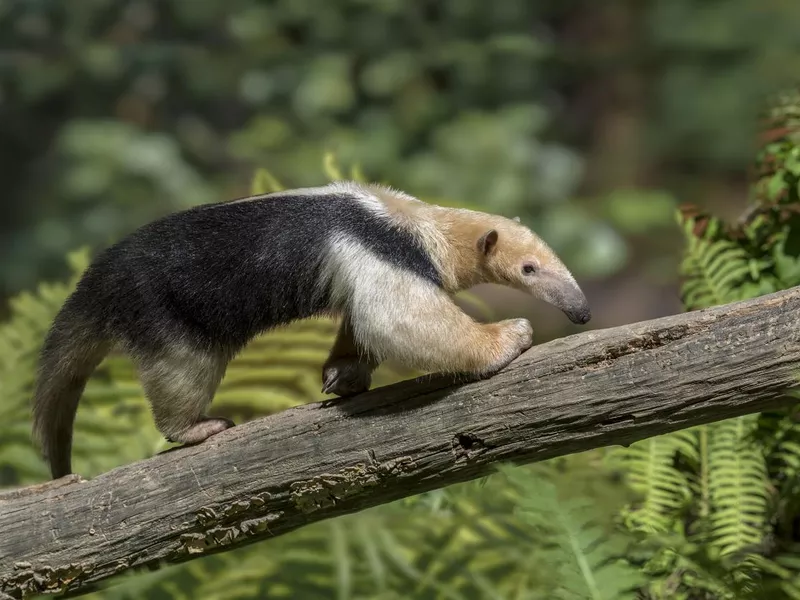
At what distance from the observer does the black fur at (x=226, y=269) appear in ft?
11.2

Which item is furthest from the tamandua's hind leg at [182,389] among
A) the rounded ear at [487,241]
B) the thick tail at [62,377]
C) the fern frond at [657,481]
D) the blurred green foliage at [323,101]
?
the blurred green foliage at [323,101]

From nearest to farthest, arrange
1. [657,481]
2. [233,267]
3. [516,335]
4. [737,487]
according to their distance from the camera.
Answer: [516,335] < [233,267] < [737,487] < [657,481]

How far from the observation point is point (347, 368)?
361cm

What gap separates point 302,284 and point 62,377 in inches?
45.6

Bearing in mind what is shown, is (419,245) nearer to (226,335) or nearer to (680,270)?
(226,335)

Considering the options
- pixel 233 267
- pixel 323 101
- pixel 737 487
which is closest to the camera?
pixel 233 267

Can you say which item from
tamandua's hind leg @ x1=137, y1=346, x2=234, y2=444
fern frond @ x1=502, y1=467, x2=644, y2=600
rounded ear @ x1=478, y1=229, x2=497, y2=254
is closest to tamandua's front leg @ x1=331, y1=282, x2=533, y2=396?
rounded ear @ x1=478, y1=229, x2=497, y2=254

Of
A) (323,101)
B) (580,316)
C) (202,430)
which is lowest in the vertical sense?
(202,430)

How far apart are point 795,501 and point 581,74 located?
27.9ft

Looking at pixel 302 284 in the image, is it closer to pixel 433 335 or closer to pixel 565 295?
pixel 433 335

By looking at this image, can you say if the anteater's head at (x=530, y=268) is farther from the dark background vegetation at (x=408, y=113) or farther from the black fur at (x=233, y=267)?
the dark background vegetation at (x=408, y=113)

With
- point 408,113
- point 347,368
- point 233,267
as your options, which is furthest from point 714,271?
point 408,113

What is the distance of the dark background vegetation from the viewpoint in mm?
9656

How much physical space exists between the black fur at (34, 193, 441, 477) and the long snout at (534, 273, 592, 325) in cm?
40
